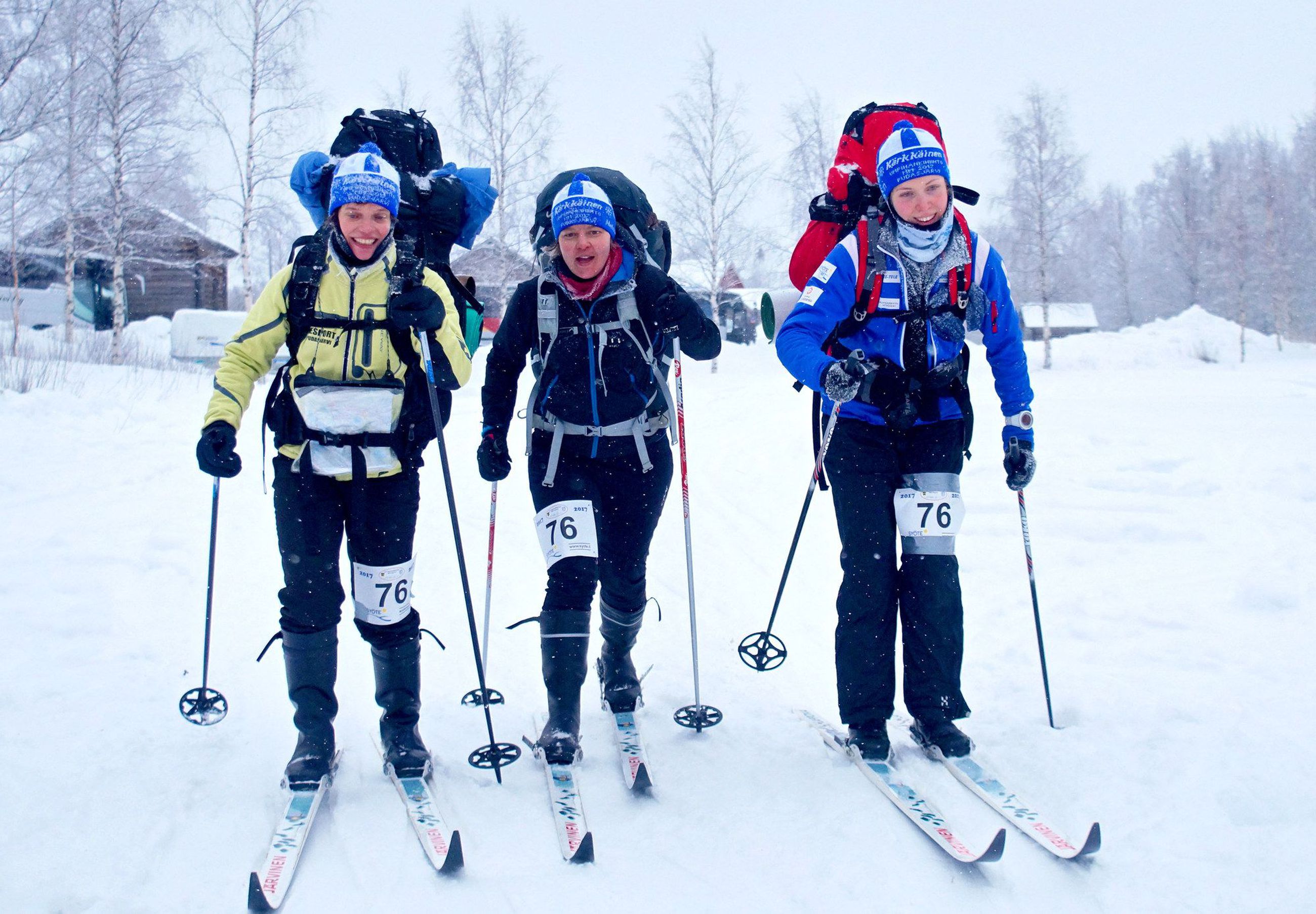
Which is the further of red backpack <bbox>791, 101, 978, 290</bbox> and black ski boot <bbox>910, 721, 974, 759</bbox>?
red backpack <bbox>791, 101, 978, 290</bbox>

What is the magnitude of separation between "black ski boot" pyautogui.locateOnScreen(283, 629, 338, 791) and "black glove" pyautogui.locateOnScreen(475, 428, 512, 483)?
0.82 m

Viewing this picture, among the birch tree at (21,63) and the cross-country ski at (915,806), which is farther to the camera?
the birch tree at (21,63)

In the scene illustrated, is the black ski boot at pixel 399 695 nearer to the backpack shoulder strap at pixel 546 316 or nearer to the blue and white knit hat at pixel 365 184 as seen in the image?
the backpack shoulder strap at pixel 546 316

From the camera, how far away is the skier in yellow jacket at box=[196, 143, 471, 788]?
302cm

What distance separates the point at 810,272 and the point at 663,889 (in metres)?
2.36

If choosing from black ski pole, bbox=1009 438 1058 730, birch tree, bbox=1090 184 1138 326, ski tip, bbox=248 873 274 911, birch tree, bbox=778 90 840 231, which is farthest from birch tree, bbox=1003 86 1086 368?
ski tip, bbox=248 873 274 911

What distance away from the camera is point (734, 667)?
436cm

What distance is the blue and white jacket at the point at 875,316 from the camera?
10.5 feet

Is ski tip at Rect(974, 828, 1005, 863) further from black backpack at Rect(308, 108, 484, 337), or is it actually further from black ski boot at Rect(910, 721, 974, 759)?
black backpack at Rect(308, 108, 484, 337)

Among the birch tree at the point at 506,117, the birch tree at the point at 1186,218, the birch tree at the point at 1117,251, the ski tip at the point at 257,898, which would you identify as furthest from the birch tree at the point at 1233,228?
the ski tip at the point at 257,898

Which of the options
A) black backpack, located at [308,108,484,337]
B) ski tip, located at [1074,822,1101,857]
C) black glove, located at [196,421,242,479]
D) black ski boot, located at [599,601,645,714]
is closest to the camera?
ski tip, located at [1074,822,1101,857]

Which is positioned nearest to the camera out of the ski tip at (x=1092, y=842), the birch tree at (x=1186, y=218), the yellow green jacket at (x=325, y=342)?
the ski tip at (x=1092, y=842)

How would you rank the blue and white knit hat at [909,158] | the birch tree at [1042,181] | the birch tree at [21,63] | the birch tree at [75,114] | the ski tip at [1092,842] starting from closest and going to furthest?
the ski tip at [1092,842], the blue and white knit hat at [909,158], the birch tree at [21,63], the birch tree at [75,114], the birch tree at [1042,181]

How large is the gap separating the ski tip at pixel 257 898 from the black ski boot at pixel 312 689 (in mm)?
749
